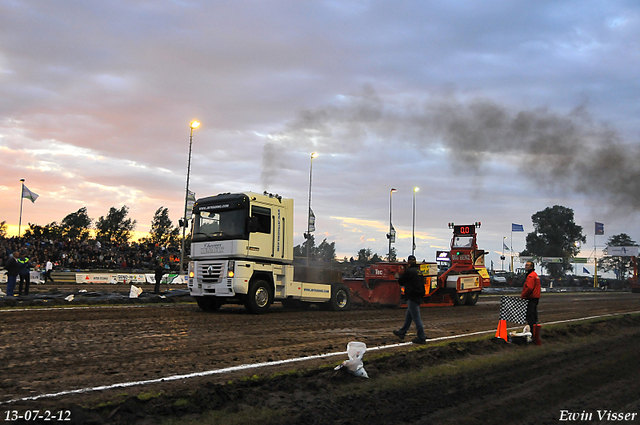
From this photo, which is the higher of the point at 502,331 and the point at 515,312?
the point at 515,312

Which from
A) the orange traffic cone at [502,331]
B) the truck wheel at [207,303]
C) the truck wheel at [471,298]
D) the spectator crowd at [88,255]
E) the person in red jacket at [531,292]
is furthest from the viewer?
the spectator crowd at [88,255]

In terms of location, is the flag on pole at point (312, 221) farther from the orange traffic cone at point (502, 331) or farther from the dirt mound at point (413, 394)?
the dirt mound at point (413, 394)

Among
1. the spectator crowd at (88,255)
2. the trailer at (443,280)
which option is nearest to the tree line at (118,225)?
the spectator crowd at (88,255)

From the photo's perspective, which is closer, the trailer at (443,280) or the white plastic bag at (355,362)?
the white plastic bag at (355,362)

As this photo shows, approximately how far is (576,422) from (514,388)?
1460mm

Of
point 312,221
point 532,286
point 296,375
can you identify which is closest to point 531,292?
point 532,286

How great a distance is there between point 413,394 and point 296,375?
157 centimetres

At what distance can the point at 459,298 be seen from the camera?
23.0m

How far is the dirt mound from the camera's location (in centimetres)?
524

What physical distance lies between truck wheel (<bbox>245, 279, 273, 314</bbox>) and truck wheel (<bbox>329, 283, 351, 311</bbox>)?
9.88 ft

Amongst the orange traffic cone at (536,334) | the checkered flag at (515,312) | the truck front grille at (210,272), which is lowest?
the orange traffic cone at (536,334)

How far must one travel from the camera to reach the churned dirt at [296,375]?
17.8 ft

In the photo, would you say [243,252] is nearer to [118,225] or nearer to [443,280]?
[443,280]

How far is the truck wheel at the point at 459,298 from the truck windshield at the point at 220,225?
1198cm
